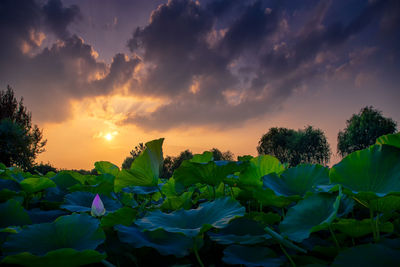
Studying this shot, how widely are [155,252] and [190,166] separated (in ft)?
0.94

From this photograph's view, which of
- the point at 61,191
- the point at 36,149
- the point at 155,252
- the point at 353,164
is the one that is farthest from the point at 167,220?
the point at 36,149

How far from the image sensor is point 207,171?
0.88 m

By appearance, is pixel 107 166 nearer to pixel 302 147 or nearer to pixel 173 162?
pixel 173 162

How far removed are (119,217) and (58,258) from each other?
10.2 inches

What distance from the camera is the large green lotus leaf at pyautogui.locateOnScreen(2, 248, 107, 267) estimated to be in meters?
0.52

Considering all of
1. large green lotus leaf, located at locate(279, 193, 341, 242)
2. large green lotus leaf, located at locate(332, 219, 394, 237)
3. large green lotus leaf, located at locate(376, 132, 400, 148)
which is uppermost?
large green lotus leaf, located at locate(376, 132, 400, 148)

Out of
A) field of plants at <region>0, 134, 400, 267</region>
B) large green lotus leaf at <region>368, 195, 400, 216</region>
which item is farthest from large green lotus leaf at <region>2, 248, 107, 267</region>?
large green lotus leaf at <region>368, 195, 400, 216</region>

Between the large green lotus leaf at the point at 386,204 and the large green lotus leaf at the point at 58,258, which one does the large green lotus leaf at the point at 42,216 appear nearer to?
the large green lotus leaf at the point at 58,258

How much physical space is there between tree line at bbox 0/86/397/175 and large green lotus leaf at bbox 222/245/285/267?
1699 cm

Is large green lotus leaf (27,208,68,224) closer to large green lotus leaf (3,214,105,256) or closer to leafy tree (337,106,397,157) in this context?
large green lotus leaf (3,214,105,256)

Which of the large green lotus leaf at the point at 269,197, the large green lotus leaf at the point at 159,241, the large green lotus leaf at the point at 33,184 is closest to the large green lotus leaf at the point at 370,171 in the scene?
the large green lotus leaf at the point at 269,197

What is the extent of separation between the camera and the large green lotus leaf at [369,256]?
1.62 ft

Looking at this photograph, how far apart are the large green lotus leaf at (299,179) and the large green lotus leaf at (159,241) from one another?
37cm

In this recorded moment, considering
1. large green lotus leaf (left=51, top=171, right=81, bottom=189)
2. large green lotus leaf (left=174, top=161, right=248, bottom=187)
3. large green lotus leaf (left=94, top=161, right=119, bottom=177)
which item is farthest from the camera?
large green lotus leaf (left=94, top=161, right=119, bottom=177)
